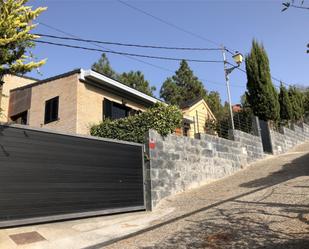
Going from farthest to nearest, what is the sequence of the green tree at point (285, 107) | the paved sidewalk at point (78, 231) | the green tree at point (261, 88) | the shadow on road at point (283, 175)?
the green tree at point (285, 107) → the green tree at point (261, 88) → the shadow on road at point (283, 175) → the paved sidewalk at point (78, 231)

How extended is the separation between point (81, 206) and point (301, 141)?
21.8 metres

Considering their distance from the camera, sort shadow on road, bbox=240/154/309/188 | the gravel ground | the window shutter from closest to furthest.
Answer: the gravel ground < shadow on road, bbox=240/154/309/188 < the window shutter

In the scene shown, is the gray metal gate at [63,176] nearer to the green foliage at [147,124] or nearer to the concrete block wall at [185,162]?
the concrete block wall at [185,162]

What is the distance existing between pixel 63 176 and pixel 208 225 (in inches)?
161

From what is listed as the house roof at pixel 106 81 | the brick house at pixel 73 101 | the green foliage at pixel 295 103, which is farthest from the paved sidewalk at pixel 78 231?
the green foliage at pixel 295 103

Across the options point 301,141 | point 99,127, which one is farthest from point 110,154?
point 301,141

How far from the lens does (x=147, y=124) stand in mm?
11664

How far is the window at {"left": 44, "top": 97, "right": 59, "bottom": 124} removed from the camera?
50.9ft

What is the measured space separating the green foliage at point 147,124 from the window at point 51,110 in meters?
4.36

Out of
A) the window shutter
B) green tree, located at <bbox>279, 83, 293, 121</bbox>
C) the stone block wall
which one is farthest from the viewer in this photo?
green tree, located at <bbox>279, 83, 293, 121</bbox>

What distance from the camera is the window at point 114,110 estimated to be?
16.1 metres

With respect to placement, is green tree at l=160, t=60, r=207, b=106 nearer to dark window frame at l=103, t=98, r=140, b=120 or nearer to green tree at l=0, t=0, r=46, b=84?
dark window frame at l=103, t=98, r=140, b=120

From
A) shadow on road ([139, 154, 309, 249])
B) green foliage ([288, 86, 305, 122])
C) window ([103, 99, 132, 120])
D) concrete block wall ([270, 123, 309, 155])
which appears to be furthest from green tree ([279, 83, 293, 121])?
shadow on road ([139, 154, 309, 249])

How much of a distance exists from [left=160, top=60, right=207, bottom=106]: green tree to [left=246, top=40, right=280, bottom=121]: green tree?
1601 cm
